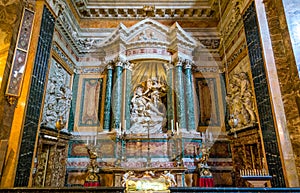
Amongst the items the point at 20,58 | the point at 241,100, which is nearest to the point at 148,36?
the point at 241,100

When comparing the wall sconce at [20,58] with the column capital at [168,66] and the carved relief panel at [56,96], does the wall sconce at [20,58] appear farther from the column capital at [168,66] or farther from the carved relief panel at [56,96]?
the column capital at [168,66]

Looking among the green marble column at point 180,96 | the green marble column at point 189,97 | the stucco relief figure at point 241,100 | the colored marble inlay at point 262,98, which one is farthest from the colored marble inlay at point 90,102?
the colored marble inlay at point 262,98

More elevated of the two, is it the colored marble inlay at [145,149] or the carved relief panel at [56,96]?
the carved relief panel at [56,96]

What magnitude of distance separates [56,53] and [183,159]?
181 inches

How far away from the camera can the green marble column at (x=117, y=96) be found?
673 centimetres

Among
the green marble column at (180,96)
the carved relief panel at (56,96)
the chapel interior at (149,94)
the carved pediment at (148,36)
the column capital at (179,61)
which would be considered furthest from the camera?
the carved pediment at (148,36)

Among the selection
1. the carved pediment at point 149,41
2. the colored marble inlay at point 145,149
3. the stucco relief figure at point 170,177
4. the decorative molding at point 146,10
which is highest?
the decorative molding at point 146,10

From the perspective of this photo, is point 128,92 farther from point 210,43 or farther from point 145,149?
point 210,43

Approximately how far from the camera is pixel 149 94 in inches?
292

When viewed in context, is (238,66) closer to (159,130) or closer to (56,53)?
(159,130)

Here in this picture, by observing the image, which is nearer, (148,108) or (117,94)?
(117,94)

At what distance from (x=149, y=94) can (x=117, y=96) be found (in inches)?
43.1

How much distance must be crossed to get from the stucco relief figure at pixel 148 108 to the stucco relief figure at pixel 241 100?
2.14 metres

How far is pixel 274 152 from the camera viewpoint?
4.23m
